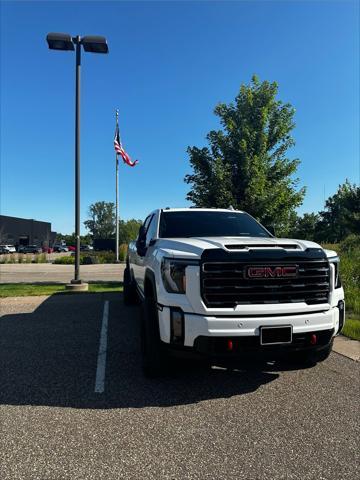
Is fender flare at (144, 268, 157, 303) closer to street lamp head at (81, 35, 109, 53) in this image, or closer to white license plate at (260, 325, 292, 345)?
white license plate at (260, 325, 292, 345)

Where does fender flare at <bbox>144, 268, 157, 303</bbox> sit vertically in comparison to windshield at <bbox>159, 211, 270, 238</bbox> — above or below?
below

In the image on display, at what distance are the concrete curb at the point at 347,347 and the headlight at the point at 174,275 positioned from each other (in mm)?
2977

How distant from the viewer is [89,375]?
15.3ft

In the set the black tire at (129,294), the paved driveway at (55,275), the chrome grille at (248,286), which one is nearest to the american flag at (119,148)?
the paved driveway at (55,275)

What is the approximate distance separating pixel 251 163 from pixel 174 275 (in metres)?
9.59

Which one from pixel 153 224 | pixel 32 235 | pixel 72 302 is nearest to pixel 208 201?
pixel 72 302

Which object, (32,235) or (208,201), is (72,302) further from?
(32,235)

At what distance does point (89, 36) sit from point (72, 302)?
7.71 meters

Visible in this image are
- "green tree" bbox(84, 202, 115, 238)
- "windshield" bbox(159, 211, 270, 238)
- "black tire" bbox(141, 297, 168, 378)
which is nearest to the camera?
"black tire" bbox(141, 297, 168, 378)

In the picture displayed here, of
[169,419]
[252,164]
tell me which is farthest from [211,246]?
[252,164]

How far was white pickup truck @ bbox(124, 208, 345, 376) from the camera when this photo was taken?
3740mm

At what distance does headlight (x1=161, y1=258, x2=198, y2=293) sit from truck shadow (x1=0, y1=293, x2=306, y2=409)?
111cm

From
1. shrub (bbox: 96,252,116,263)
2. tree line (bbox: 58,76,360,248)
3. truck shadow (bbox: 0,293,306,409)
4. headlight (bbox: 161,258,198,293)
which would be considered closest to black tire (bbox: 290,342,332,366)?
truck shadow (bbox: 0,293,306,409)

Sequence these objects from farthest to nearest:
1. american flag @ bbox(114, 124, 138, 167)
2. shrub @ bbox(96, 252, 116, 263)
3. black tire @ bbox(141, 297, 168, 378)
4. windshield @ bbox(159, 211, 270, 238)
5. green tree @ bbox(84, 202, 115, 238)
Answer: green tree @ bbox(84, 202, 115, 238) < shrub @ bbox(96, 252, 116, 263) < american flag @ bbox(114, 124, 138, 167) < windshield @ bbox(159, 211, 270, 238) < black tire @ bbox(141, 297, 168, 378)
